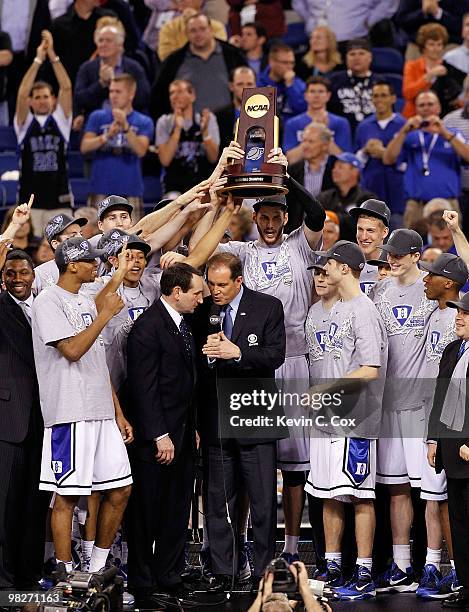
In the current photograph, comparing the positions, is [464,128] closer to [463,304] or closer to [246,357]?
[463,304]

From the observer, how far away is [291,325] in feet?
26.7

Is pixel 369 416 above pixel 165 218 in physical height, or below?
below

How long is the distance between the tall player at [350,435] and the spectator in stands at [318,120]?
4.33 metres

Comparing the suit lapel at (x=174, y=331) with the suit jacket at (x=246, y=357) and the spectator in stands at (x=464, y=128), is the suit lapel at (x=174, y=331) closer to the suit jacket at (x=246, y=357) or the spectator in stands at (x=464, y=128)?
the suit jacket at (x=246, y=357)

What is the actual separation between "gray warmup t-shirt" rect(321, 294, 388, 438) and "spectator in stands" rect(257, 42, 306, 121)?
512cm

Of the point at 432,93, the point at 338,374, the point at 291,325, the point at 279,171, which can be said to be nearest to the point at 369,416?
the point at 338,374

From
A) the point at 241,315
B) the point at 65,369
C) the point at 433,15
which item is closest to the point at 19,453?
the point at 65,369

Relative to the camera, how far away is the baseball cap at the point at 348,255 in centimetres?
773

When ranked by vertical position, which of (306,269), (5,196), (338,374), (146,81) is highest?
(146,81)

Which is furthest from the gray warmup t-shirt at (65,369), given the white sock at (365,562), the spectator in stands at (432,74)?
the spectator in stands at (432,74)

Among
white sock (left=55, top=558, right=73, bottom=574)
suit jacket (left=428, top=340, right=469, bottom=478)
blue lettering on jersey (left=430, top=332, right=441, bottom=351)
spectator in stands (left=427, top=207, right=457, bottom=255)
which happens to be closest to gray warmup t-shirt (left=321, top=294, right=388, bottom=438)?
blue lettering on jersey (left=430, top=332, right=441, bottom=351)

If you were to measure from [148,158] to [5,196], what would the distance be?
4.72 ft

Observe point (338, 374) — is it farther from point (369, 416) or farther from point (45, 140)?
point (45, 140)

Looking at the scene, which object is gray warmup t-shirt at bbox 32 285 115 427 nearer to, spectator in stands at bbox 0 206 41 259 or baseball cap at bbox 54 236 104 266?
baseball cap at bbox 54 236 104 266
